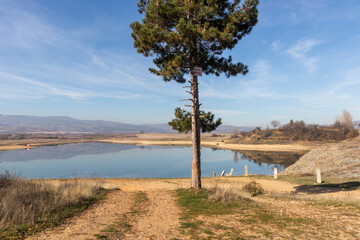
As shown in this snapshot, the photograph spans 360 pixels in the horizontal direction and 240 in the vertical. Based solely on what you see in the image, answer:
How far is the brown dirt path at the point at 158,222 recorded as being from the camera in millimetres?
5914

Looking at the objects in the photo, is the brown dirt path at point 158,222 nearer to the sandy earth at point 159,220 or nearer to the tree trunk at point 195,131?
the sandy earth at point 159,220

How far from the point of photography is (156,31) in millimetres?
11414

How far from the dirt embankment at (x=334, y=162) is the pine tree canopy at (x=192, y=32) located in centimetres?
1535

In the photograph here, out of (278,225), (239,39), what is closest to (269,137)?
(239,39)

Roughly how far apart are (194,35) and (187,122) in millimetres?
4801

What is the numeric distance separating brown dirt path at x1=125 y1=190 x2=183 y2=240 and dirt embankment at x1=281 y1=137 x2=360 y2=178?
17978 mm

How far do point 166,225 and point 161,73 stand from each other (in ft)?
26.7

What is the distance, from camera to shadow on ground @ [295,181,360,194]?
1430 centimetres

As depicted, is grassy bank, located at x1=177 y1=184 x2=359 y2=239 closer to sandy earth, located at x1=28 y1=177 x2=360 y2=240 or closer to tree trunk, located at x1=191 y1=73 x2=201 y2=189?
sandy earth, located at x1=28 y1=177 x2=360 y2=240

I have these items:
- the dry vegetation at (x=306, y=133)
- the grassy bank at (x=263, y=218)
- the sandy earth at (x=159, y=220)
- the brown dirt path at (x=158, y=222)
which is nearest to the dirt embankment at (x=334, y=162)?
the grassy bank at (x=263, y=218)

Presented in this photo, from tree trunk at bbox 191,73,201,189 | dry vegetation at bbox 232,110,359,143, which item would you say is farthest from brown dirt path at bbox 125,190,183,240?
dry vegetation at bbox 232,110,359,143

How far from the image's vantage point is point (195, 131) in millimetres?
12383

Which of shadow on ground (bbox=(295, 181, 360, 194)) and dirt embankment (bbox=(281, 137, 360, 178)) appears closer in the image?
shadow on ground (bbox=(295, 181, 360, 194))

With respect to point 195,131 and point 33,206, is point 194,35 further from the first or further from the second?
point 33,206
